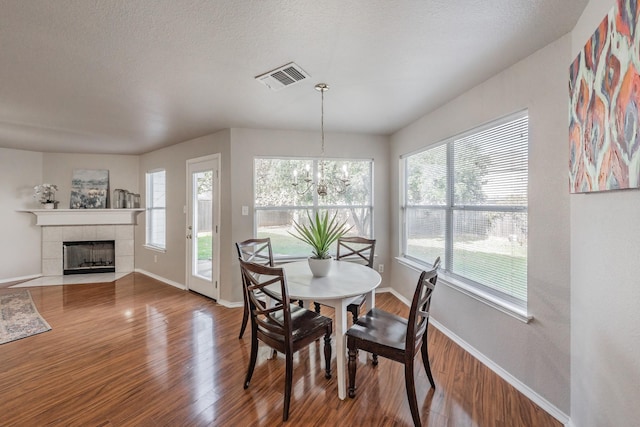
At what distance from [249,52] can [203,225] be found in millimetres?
2942

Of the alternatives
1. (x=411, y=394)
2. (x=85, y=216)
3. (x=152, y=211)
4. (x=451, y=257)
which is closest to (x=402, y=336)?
(x=411, y=394)

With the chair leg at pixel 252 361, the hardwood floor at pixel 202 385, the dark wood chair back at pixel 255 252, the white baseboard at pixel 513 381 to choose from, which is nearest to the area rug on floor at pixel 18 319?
the hardwood floor at pixel 202 385

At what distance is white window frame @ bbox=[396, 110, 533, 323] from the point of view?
6.91ft

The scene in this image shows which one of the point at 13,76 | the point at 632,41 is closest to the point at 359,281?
the point at 632,41

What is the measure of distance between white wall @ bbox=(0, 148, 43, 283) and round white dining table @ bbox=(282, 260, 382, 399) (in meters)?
5.61

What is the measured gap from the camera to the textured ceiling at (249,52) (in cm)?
151

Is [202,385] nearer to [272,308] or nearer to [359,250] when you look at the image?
[272,308]

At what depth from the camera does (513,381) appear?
6.78 ft

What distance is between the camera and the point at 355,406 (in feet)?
6.18

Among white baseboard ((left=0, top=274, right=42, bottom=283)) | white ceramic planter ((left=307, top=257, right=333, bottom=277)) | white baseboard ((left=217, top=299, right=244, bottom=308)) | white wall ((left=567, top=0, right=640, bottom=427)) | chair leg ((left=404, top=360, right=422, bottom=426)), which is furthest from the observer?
white baseboard ((left=0, top=274, right=42, bottom=283))

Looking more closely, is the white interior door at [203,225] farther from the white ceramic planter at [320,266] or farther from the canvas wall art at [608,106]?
the canvas wall art at [608,106]

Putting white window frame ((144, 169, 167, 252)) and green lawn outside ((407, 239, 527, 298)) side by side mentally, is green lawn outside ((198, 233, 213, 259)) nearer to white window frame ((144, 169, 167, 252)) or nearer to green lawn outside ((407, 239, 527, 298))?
white window frame ((144, 169, 167, 252))

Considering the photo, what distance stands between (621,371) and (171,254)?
528cm

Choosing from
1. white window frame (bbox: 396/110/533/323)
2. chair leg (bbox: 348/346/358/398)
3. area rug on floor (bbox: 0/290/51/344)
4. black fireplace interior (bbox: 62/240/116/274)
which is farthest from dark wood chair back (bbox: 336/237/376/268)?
black fireplace interior (bbox: 62/240/116/274)
